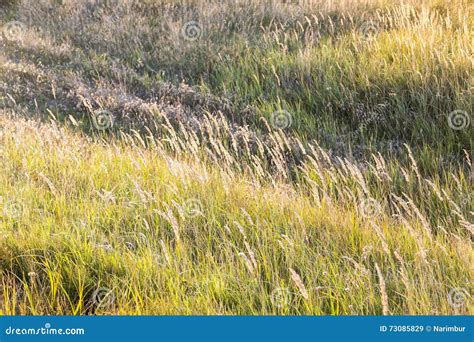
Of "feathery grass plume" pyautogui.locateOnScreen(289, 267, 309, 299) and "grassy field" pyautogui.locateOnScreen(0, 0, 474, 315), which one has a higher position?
"grassy field" pyautogui.locateOnScreen(0, 0, 474, 315)

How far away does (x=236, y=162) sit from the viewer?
13.6 feet

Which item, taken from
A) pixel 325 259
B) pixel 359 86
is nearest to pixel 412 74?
pixel 359 86

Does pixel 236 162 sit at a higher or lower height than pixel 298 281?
higher

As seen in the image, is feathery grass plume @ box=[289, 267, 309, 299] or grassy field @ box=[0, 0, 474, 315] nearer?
feathery grass plume @ box=[289, 267, 309, 299]

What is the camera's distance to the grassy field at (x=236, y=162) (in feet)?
9.32

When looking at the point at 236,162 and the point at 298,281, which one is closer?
the point at 298,281

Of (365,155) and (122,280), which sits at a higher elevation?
(365,155)

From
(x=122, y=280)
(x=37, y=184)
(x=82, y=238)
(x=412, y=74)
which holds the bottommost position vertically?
(x=122, y=280)

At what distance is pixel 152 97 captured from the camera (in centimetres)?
713

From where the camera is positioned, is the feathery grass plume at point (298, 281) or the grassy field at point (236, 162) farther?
the grassy field at point (236, 162)

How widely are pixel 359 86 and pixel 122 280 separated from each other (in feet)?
14.1

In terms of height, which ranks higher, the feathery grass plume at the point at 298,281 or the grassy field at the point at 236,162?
the grassy field at the point at 236,162

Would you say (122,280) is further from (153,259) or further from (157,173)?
(157,173)

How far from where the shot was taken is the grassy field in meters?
2.84
